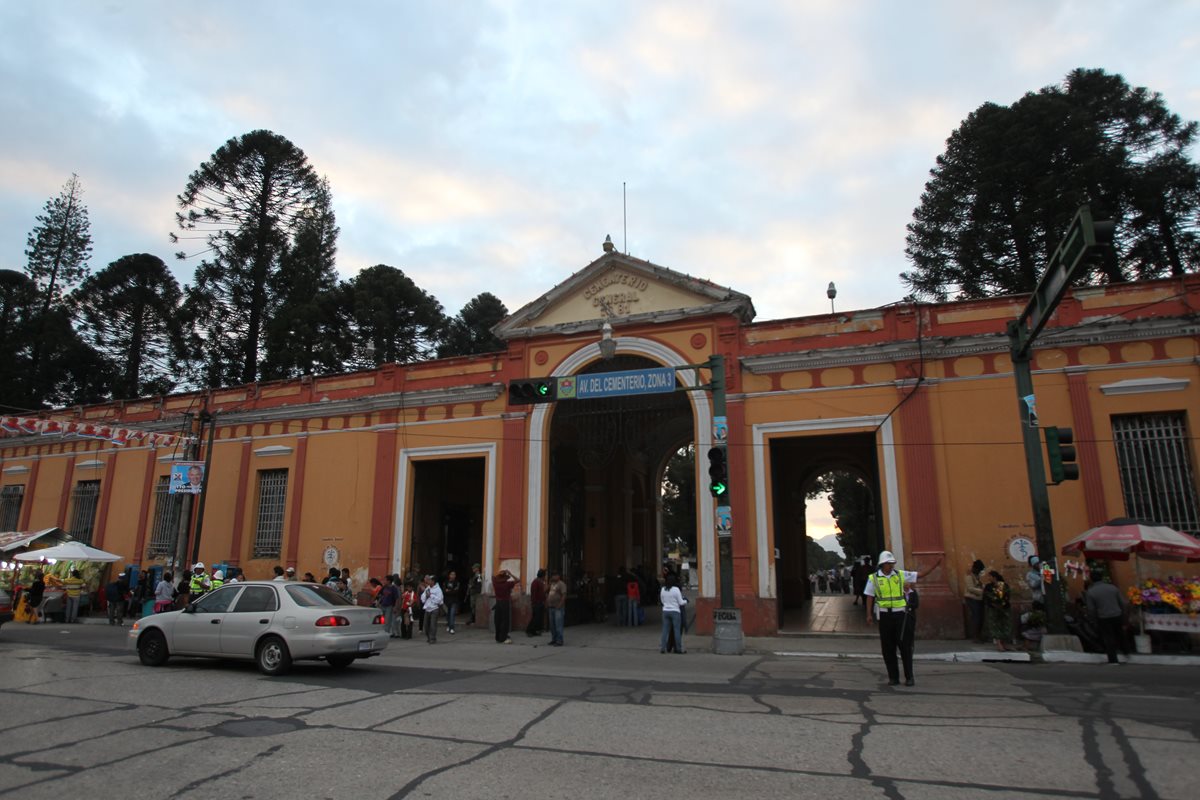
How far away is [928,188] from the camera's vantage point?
32438 millimetres

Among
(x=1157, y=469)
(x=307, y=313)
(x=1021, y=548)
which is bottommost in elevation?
(x=1021, y=548)

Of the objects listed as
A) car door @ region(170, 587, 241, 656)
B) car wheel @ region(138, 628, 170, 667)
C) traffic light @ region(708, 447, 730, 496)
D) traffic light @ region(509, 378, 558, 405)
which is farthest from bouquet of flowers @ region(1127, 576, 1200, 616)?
car wheel @ region(138, 628, 170, 667)

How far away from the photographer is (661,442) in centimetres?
2561

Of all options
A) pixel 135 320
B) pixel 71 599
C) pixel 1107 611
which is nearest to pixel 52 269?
pixel 135 320

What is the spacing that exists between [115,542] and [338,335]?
15.7 m

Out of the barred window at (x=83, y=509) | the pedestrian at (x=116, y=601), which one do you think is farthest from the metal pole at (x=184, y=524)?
the barred window at (x=83, y=509)

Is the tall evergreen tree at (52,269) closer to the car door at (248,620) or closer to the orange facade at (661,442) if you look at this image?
the orange facade at (661,442)

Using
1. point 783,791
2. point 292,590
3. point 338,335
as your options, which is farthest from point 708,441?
point 338,335

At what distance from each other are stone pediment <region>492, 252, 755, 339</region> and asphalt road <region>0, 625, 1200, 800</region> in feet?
30.6

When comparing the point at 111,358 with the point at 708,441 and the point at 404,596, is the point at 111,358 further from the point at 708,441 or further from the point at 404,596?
the point at 708,441

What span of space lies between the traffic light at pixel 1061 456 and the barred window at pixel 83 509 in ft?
96.0

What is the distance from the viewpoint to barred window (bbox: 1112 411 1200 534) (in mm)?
14211

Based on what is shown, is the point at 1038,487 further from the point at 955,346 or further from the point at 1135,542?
the point at 955,346

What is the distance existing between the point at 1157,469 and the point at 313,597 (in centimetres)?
1568
